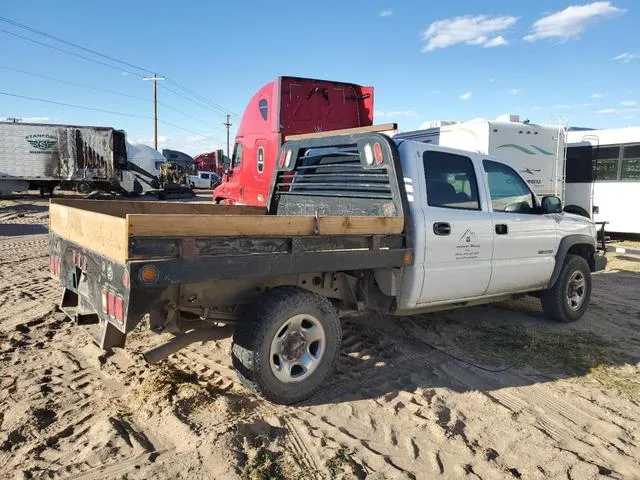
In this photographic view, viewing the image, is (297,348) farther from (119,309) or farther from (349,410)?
(119,309)

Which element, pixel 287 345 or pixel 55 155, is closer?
pixel 287 345

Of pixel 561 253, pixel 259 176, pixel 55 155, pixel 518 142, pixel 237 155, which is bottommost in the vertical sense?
pixel 561 253

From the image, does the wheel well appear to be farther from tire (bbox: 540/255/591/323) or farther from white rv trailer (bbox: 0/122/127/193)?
white rv trailer (bbox: 0/122/127/193)

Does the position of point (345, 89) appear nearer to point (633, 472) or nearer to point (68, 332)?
point (68, 332)

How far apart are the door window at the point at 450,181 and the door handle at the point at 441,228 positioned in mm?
188

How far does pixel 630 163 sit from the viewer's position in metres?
13.3

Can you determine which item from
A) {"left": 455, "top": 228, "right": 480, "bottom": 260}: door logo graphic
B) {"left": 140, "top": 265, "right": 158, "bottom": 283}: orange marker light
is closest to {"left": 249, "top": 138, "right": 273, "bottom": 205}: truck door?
{"left": 455, "top": 228, "right": 480, "bottom": 260}: door logo graphic

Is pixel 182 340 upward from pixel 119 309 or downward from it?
downward

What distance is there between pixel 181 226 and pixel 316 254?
3.46 ft

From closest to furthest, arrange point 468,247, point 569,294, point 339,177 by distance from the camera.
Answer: point 468,247 → point 339,177 → point 569,294

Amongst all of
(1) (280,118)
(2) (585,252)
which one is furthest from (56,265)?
(1) (280,118)

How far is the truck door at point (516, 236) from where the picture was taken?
5.19 meters

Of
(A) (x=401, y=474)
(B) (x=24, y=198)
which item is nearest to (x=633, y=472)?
(A) (x=401, y=474)

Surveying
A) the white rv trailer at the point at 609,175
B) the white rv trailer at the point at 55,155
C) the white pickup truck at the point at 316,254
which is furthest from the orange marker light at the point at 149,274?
the white rv trailer at the point at 55,155
